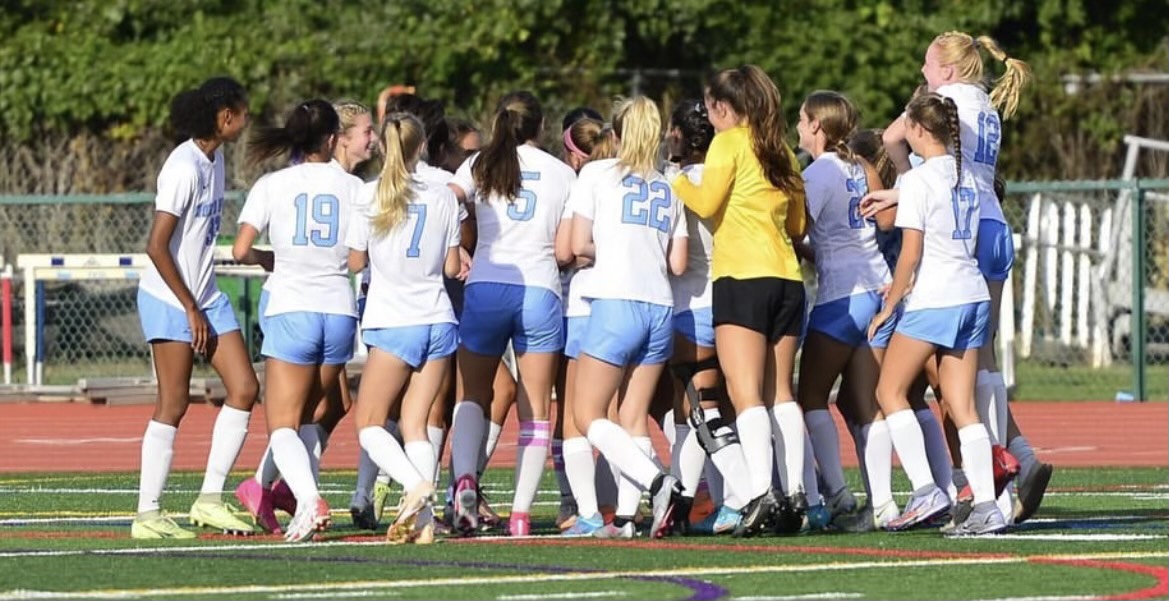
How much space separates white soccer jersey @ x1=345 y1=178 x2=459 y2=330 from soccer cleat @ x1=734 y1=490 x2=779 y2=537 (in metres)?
1.42

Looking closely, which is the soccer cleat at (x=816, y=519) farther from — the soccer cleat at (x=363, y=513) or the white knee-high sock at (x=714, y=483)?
the soccer cleat at (x=363, y=513)

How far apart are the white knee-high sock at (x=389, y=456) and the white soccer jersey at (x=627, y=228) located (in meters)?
1.03

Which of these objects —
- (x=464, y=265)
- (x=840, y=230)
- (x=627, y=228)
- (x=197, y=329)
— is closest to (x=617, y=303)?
(x=627, y=228)

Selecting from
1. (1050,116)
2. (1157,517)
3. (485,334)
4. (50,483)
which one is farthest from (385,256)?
(1050,116)

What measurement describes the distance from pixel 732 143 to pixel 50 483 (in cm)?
537

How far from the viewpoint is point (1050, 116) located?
28.5 meters

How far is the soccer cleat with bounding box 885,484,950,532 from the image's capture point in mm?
10422

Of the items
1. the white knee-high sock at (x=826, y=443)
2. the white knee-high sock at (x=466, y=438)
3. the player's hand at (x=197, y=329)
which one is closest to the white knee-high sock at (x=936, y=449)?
the white knee-high sock at (x=826, y=443)

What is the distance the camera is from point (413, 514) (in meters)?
9.83

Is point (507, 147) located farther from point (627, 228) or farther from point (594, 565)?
point (594, 565)

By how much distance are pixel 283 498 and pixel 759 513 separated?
2092 millimetres

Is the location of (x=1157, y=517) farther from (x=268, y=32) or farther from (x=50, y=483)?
(x=268, y=32)

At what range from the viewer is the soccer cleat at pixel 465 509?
34.4ft

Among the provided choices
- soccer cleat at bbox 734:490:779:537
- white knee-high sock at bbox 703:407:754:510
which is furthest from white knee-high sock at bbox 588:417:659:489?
soccer cleat at bbox 734:490:779:537
